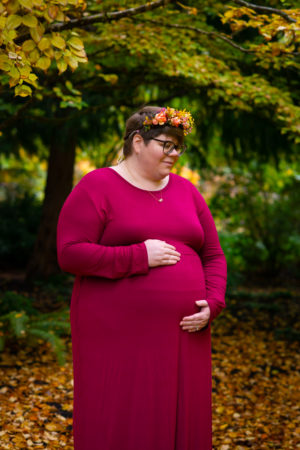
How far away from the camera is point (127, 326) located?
6.73 feet

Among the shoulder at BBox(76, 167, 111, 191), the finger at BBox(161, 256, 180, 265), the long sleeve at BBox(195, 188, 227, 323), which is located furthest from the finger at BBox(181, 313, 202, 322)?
the shoulder at BBox(76, 167, 111, 191)

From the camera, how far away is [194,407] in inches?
85.4

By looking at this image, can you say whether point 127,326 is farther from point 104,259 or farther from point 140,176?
point 140,176

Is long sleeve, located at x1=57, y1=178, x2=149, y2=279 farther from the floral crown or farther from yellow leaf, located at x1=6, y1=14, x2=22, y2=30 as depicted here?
yellow leaf, located at x1=6, y1=14, x2=22, y2=30

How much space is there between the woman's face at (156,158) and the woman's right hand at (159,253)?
342 mm

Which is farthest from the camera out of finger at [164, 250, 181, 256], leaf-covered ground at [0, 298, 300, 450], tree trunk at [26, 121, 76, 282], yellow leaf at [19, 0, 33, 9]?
tree trunk at [26, 121, 76, 282]

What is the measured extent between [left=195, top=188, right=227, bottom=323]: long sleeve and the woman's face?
1.15 ft

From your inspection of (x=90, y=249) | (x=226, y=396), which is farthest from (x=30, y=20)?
(x=226, y=396)

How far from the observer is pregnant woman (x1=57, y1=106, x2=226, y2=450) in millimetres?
2053

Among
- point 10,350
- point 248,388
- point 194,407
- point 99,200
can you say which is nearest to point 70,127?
point 10,350

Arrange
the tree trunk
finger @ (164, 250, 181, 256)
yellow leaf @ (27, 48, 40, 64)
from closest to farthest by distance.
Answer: finger @ (164, 250, 181, 256) → yellow leaf @ (27, 48, 40, 64) → the tree trunk

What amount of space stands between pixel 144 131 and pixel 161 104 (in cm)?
424

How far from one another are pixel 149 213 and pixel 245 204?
292 inches

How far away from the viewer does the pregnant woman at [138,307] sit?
2.05 meters
